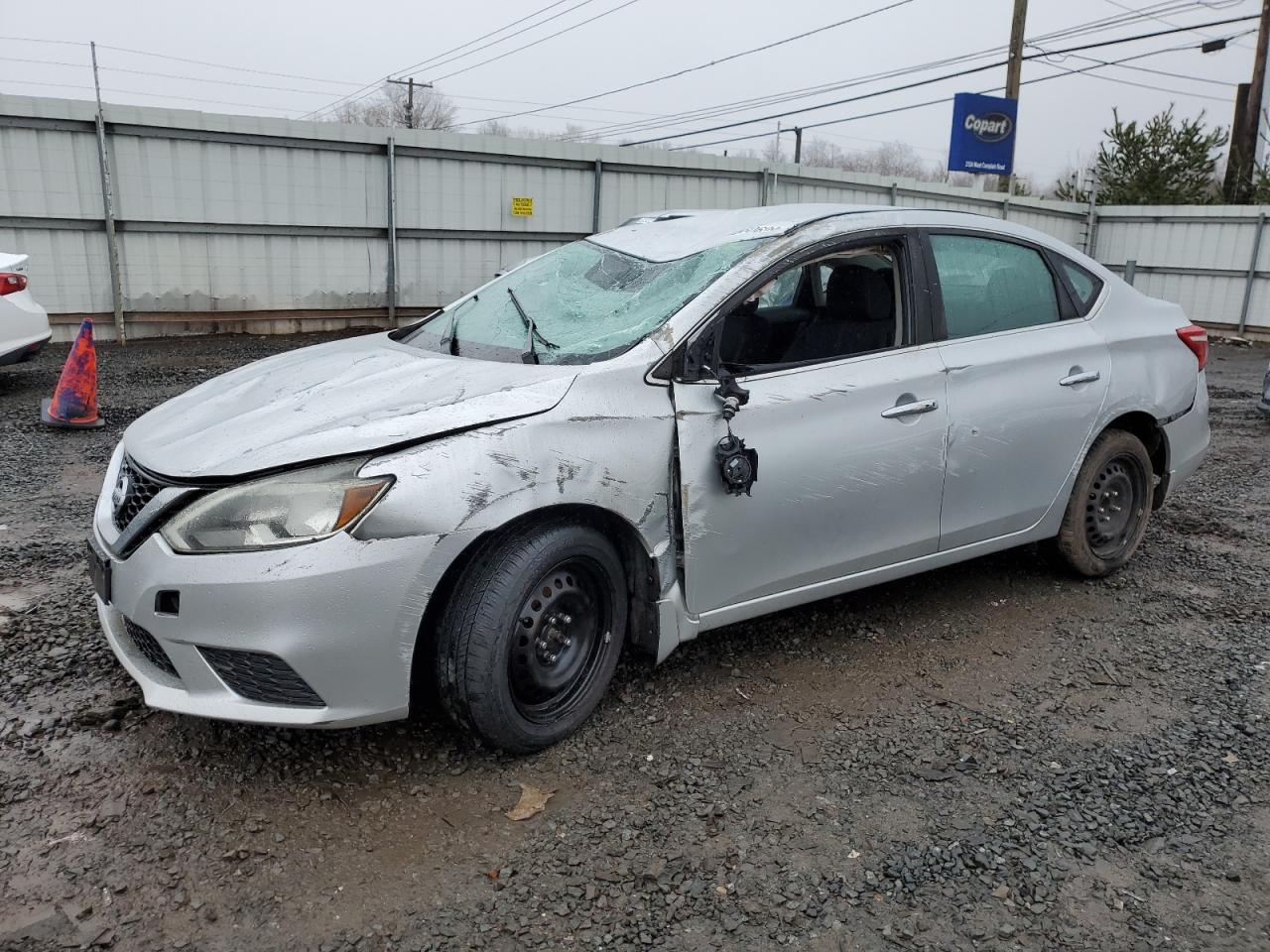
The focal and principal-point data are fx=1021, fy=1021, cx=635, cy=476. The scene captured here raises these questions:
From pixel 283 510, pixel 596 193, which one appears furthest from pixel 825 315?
pixel 596 193

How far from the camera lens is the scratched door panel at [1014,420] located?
3.85 meters

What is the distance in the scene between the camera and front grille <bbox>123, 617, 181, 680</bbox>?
9.20 feet

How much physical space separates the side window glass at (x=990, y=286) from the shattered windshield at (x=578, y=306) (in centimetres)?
89

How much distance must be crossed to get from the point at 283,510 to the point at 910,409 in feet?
7.15

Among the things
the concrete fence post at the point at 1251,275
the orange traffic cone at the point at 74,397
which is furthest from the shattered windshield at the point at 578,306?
the concrete fence post at the point at 1251,275

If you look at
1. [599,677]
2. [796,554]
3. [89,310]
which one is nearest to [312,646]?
[599,677]

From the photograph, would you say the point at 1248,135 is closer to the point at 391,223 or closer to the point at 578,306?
the point at 391,223

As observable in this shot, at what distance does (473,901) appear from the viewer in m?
2.46

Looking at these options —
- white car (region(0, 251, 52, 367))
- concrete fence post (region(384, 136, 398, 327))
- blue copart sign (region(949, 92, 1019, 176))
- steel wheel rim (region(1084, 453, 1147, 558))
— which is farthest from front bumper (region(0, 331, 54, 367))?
blue copart sign (region(949, 92, 1019, 176))

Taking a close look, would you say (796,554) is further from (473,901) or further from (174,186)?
(174,186)

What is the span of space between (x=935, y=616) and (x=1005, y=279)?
1432 millimetres

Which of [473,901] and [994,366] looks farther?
[994,366]

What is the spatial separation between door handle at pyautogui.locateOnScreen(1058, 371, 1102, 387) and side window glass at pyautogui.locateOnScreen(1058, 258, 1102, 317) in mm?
285

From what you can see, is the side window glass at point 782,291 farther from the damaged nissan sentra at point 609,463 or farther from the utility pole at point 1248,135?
the utility pole at point 1248,135
